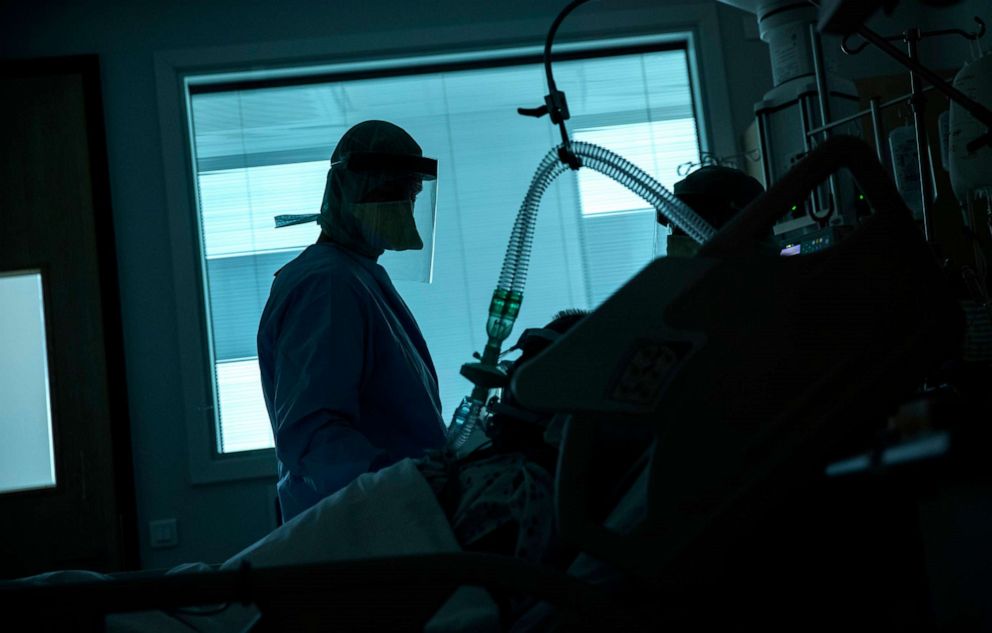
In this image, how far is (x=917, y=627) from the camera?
3.00 feet

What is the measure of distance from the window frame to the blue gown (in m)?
1.69

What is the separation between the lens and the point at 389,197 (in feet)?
6.43

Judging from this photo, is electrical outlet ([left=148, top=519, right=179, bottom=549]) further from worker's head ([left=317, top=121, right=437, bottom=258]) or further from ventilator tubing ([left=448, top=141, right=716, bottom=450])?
ventilator tubing ([left=448, top=141, right=716, bottom=450])

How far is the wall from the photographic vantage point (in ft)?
11.2

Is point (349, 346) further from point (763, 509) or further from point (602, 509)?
point (763, 509)

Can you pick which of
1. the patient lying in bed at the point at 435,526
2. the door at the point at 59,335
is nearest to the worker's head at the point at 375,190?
the patient lying in bed at the point at 435,526

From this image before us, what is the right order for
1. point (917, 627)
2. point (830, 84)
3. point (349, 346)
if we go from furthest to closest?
point (830, 84)
point (349, 346)
point (917, 627)

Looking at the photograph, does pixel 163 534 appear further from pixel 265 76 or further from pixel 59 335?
pixel 265 76

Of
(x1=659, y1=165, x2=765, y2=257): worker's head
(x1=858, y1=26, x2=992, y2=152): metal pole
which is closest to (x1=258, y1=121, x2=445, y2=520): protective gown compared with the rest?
(x1=659, y1=165, x2=765, y2=257): worker's head

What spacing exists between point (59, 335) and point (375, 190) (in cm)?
208

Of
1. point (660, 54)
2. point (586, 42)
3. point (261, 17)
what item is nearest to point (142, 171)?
point (261, 17)

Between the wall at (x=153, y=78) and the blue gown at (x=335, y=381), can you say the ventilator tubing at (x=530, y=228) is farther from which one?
the wall at (x=153, y=78)

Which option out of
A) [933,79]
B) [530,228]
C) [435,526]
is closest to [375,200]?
[530,228]

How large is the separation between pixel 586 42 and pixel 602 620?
3154mm
